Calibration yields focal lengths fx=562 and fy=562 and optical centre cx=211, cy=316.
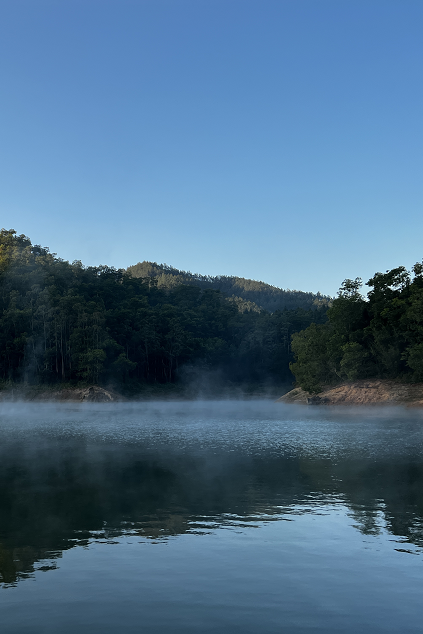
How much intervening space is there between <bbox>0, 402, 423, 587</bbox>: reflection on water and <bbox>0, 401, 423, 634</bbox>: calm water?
0.26 feet

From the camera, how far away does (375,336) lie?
9600 cm

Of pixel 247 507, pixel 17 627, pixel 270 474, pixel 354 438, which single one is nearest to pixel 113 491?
pixel 247 507

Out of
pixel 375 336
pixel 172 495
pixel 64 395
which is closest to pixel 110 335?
pixel 64 395

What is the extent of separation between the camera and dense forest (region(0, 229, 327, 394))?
121 metres

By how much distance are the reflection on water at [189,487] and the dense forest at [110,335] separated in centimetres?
7647

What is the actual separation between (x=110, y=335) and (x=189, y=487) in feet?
392

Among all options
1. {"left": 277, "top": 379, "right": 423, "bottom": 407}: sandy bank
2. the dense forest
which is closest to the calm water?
{"left": 277, "top": 379, "right": 423, "bottom": 407}: sandy bank

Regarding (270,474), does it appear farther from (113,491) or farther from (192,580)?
(192,580)

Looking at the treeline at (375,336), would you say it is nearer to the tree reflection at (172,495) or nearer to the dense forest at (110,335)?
the dense forest at (110,335)

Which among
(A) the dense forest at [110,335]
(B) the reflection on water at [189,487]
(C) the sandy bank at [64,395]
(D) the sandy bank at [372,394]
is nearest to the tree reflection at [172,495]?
(B) the reflection on water at [189,487]

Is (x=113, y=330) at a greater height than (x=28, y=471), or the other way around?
(x=113, y=330)

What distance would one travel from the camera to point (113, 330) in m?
143

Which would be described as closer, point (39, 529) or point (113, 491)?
point (39, 529)

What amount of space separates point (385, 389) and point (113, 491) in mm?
A: 74653
